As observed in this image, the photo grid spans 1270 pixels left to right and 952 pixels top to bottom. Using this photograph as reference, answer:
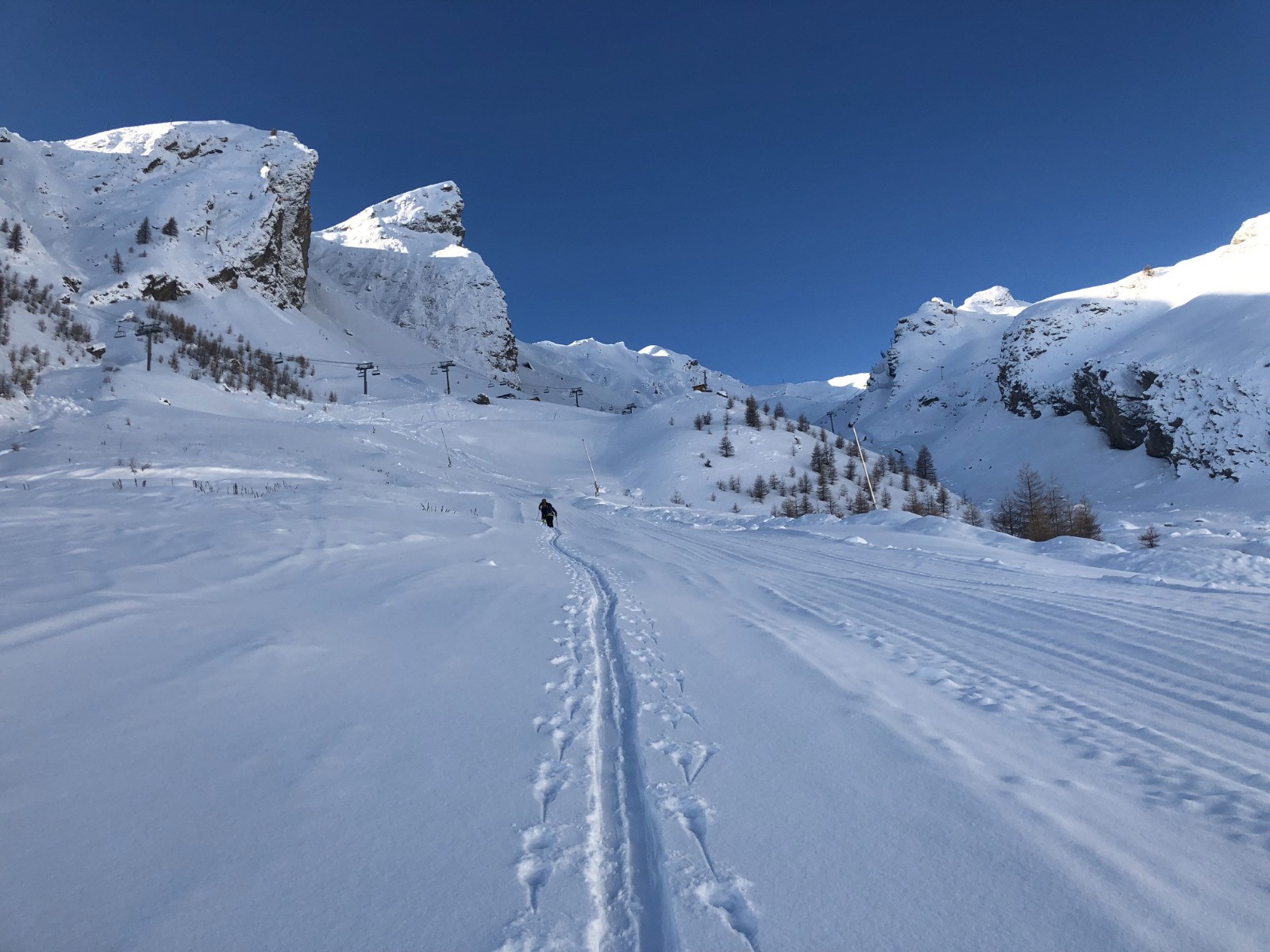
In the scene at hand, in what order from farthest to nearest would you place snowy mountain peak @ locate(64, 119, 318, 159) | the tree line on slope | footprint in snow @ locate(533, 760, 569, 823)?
snowy mountain peak @ locate(64, 119, 318, 159), the tree line on slope, footprint in snow @ locate(533, 760, 569, 823)

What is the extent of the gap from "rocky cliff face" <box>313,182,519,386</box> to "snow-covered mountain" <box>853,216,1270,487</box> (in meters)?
80.6

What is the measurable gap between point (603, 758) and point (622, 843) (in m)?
0.77

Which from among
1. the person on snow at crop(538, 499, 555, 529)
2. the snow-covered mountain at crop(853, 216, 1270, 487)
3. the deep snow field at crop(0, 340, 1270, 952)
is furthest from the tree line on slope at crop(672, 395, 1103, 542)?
the deep snow field at crop(0, 340, 1270, 952)

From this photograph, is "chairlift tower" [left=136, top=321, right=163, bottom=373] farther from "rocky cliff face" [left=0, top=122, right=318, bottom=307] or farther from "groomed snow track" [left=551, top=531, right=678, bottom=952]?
"groomed snow track" [left=551, top=531, right=678, bottom=952]

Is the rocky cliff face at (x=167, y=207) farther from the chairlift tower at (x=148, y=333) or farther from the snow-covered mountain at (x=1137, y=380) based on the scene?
the snow-covered mountain at (x=1137, y=380)

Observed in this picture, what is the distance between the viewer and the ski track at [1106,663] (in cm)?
304

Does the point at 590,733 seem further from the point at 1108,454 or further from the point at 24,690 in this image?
the point at 1108,454

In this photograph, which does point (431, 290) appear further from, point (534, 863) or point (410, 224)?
point (534, 863)

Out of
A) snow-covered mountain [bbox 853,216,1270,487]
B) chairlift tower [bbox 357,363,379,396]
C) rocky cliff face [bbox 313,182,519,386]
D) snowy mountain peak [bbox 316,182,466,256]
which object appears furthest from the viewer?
snowy mountain peak [bbox 316,182,466,256]

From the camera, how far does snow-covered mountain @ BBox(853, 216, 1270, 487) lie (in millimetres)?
58250

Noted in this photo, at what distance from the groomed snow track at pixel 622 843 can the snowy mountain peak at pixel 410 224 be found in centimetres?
11849

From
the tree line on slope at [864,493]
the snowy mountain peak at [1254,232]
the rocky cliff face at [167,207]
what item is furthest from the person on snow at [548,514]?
the snowy mountain peak at [1254,232]

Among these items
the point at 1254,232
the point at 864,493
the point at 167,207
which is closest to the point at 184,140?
the point at 167,207

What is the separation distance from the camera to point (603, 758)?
3273 mm
